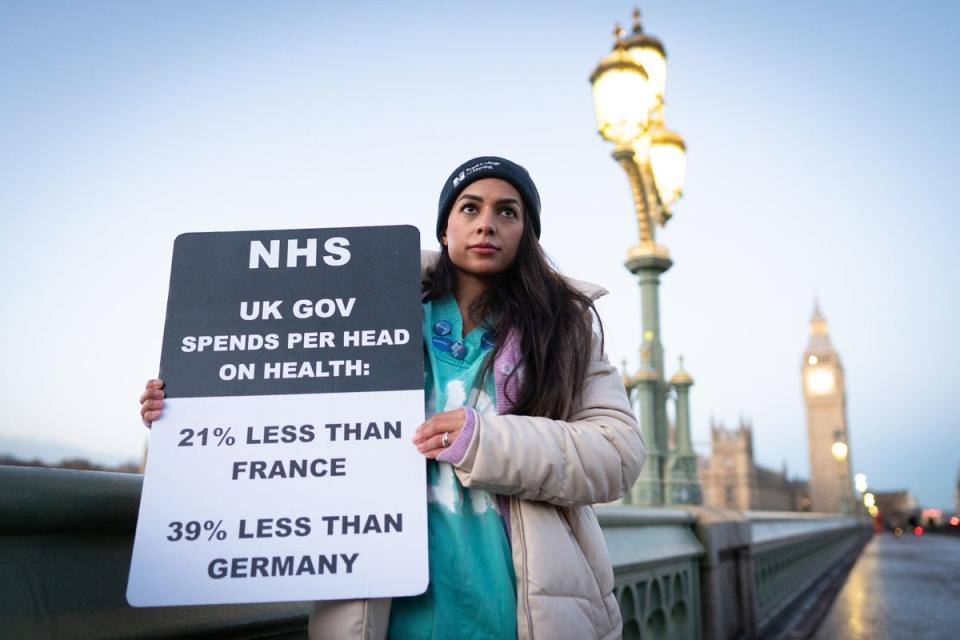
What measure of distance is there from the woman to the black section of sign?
11 centimetres

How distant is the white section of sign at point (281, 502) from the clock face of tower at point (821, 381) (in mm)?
105418

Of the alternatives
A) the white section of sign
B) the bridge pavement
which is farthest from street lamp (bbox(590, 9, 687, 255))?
the white section of sign

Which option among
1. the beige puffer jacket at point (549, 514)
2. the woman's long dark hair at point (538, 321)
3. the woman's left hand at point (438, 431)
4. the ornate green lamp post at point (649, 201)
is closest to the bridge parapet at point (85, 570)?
the beige puffer jacket at point (549, 514)

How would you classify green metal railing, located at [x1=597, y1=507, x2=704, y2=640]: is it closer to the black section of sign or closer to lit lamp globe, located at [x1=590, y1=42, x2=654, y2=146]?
the black section of sign

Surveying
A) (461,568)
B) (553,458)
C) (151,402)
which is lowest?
(461,568)

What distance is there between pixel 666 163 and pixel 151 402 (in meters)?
6.16

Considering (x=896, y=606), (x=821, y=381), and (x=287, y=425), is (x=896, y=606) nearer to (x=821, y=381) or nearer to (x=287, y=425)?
(x=287, y=425)

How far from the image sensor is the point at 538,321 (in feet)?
6.08

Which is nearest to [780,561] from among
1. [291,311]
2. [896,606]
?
[896,606]

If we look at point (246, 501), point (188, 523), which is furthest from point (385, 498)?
point (188, 523)

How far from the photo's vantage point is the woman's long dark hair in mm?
1733

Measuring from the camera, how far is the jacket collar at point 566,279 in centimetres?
199

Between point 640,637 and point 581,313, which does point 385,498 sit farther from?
point 640,637

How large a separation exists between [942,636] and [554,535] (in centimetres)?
566
